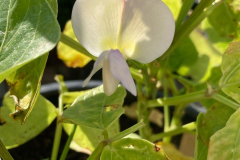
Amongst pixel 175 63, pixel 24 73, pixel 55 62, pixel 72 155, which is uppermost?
pixel 24 73

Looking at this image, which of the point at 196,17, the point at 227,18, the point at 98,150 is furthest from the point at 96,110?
the point at 227,18

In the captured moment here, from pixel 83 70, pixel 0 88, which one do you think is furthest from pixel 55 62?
pixel 0 88

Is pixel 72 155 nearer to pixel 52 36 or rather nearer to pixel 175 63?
pixel 175 63

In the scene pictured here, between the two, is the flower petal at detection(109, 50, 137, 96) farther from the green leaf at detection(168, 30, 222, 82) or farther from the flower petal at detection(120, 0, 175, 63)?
the green leaf at detection(168, 30, 222, 82)

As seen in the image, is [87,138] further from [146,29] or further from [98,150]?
[146,29]

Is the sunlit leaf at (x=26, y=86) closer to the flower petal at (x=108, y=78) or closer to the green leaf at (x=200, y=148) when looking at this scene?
the flower petal at (x=108, y=78)

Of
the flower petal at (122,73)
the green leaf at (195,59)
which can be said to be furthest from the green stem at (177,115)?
the flower petal at (122,73)

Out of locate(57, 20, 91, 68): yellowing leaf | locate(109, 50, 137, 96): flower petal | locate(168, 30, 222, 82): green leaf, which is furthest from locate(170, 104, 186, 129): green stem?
locate(109, 50, 137, 96): flower petal
